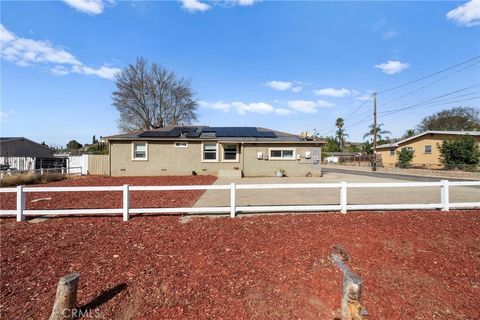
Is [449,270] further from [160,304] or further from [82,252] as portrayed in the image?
[82,252]

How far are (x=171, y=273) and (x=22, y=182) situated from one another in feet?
50.5

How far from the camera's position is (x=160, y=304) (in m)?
3.25

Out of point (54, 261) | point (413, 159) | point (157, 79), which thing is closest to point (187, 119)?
point (157, 79)

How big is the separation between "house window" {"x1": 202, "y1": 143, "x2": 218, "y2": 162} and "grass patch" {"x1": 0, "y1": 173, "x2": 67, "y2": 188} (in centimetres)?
975

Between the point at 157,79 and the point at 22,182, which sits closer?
the point at 22,182

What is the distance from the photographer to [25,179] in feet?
48.4

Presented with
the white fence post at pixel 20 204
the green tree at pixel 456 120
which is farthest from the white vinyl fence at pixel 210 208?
the green tree at pixel 456 120

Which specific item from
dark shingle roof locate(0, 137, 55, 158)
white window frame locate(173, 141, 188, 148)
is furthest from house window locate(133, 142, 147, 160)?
dark shingle roof locate(0, 137, 55, 158)

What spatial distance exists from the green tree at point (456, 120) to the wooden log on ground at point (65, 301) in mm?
63011

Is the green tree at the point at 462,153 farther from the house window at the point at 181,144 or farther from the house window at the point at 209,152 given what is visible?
the house window at the point at 181,144

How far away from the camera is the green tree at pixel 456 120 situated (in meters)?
49.8

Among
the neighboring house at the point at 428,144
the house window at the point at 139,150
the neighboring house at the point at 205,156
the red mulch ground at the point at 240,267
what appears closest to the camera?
the red mulch ground at the point at 240,267

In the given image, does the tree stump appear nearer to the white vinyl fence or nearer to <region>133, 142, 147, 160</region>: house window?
the white vinyl fence

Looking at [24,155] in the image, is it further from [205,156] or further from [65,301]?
[65,301]
